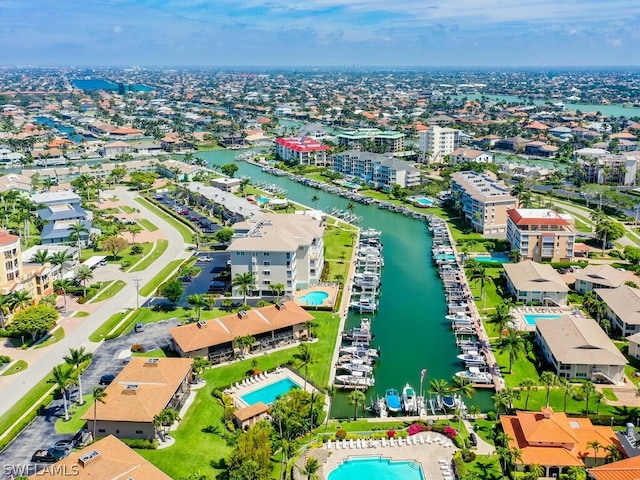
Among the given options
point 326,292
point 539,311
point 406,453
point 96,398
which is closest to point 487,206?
point 539,311

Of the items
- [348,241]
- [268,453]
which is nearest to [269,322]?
[268,453]

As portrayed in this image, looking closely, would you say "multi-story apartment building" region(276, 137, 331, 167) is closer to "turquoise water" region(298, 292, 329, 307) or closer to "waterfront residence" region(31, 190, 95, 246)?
"waterfront residence" region(31, 190, 95, 246)

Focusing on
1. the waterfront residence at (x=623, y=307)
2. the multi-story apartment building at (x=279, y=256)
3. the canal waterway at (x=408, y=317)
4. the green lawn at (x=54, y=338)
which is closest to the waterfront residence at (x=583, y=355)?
the waterfront residence at (x=623, y=307)

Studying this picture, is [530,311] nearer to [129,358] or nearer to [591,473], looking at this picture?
[591,473]

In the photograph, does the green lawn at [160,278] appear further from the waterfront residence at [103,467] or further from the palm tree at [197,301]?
the waterfront residence at [103,467]

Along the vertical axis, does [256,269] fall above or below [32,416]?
above

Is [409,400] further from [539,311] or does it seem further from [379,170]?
[379,170]
